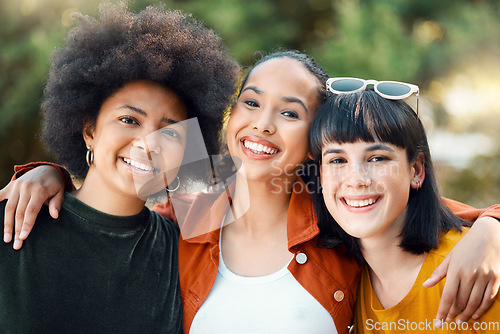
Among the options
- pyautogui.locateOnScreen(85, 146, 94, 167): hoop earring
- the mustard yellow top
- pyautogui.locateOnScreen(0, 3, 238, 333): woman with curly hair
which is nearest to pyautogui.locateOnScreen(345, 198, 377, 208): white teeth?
the mustard yellow top

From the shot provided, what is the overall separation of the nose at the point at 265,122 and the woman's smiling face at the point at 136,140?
1.35 feet

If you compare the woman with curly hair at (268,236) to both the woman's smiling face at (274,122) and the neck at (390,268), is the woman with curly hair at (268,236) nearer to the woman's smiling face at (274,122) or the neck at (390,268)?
the woman's smiling face at (274,122)

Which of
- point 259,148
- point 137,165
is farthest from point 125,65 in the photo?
point 259,148

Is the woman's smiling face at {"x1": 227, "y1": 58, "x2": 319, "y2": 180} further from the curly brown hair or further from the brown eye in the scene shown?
the brown eye

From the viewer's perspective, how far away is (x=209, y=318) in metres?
2.61

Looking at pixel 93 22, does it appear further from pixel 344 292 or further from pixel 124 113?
pixel 344 292

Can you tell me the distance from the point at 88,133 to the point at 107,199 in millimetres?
438

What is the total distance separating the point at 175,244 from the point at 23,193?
83cm

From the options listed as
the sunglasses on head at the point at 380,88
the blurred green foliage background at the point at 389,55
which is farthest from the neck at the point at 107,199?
the blurred green foliage background at the point at 389,55

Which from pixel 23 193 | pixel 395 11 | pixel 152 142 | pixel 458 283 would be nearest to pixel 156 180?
pixel 152 142

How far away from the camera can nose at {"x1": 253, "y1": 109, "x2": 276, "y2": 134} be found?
2717 mm

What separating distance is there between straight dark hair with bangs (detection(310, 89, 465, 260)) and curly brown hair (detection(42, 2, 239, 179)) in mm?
682

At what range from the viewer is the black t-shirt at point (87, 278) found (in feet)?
7.88

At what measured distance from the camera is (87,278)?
251cm
